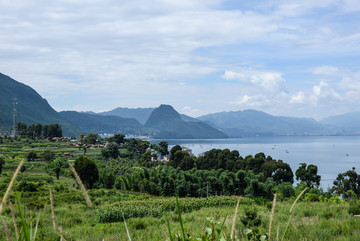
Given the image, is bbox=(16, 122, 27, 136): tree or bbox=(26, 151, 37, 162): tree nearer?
bbox=(26, 151, 37, 162): tree

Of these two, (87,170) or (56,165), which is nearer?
(87,170)

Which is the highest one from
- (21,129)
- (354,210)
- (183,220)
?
(21,129)

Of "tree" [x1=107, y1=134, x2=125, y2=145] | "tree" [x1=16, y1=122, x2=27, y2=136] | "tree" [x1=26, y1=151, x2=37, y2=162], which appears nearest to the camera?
"tree" [x1=26, y1=151, x2=37, y2=162]

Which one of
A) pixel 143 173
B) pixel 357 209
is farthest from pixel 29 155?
pixel 357 209

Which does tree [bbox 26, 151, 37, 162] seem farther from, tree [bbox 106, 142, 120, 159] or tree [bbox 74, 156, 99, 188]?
tree [bbox 74, 156, 99, 188]

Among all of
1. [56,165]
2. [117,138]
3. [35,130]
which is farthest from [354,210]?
[35,130]

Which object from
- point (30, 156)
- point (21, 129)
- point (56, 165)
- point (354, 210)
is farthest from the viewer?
point (21, 129)

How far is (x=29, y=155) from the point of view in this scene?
2141 inches

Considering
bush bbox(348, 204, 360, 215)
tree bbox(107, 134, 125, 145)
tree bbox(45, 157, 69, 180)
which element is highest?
bush bbox(348, 204, 360, 215)

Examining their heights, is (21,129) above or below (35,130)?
above

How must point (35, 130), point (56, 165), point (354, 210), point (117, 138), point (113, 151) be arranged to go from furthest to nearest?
point (35, 130) → point (117, 138) → point (113, 151) → point (56, 165) → point (354, 210)

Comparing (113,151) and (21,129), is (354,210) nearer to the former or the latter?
(113,151)

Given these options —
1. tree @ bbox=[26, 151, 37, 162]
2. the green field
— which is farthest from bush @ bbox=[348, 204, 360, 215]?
tree @ bbox=[26, 151, 37, 162]

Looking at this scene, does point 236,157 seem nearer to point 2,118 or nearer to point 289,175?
point 289,175
